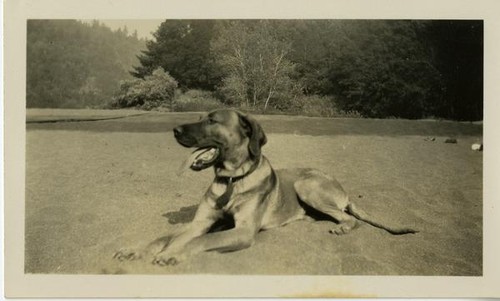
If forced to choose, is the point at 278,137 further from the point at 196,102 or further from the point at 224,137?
the point at 196,102

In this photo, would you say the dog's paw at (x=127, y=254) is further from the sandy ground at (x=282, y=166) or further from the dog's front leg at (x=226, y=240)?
the dog's front leg at (x=226, y=240)

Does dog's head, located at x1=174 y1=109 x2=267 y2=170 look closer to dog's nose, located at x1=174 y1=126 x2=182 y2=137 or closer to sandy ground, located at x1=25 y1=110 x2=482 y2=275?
dog's nose, located at x1=174 y1=126 x2=182 y2=137

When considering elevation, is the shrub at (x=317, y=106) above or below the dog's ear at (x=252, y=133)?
above

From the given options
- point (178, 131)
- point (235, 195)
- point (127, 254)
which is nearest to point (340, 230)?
point (235, 195)

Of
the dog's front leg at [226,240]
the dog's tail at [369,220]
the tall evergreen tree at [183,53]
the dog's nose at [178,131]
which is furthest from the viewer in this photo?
the tall evergreen tree at [183,53]

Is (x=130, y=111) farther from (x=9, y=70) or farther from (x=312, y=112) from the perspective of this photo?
(x=312, y=112)

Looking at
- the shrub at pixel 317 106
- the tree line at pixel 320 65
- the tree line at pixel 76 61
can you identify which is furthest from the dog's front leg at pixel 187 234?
the tree line at pixel 76 61

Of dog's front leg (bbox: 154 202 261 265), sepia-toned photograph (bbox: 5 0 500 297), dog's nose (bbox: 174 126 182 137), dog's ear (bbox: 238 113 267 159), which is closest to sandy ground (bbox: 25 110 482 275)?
sepia-toned photograph (bbox: 5 0 500 297)
